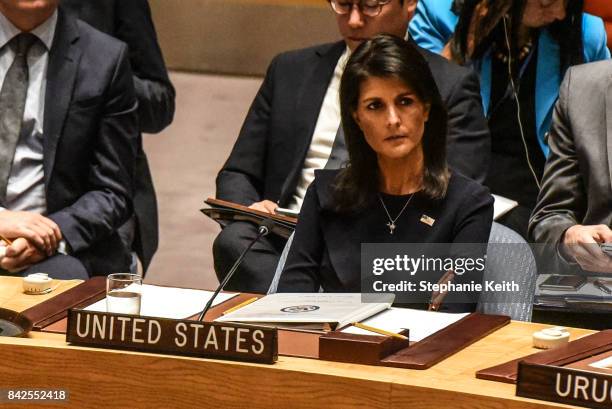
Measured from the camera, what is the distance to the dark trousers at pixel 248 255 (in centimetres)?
349

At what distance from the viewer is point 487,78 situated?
393 cm

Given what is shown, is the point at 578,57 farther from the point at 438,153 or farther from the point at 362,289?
the point at 362,289

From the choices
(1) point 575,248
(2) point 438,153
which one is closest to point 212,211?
(2) point 438,153

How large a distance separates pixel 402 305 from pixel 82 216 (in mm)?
1210

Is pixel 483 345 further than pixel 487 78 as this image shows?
No

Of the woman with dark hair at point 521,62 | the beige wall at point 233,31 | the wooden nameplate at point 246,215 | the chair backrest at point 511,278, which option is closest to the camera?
the chair backrest at point 511,278

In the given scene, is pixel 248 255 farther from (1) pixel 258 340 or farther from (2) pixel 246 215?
(1) pixel 258 340

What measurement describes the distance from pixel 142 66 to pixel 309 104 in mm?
659

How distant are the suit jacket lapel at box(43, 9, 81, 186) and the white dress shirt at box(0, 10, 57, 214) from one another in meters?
0.02

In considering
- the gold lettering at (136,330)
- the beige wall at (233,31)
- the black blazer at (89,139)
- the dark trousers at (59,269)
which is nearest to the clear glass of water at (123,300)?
the gold lettering at (136,330)

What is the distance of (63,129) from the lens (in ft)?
11.6

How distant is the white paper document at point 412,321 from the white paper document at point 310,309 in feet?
0.06

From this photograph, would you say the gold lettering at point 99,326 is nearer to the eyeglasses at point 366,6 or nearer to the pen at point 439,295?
the pen at point 439,295

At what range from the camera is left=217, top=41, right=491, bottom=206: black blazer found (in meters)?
3.58
